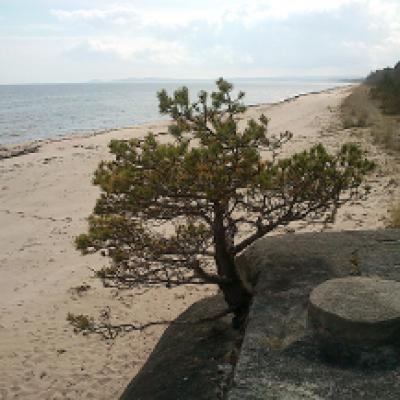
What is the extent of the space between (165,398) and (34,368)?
295 cm

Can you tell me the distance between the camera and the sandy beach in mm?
7465

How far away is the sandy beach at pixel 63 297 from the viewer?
7.46m

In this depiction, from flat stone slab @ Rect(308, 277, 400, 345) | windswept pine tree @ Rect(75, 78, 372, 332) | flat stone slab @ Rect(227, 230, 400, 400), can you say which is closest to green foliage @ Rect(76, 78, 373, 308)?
windswept pine tree @ Rect(75, 78, 372, 332)

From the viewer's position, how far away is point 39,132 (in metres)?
50.6

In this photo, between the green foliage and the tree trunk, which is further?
the tree trunk

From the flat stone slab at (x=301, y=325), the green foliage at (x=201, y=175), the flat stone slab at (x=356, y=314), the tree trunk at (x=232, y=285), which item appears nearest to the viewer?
the flat stone slab at (x=301, y=325)

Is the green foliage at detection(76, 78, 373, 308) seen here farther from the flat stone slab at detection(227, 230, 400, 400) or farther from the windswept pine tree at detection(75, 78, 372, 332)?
the flat stone slab at detection(227, 230, 400, 400)

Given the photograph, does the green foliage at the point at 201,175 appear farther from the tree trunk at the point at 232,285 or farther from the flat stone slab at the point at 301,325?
the flat stone slab at the point at 301,325

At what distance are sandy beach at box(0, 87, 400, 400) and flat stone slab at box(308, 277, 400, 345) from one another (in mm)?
3309

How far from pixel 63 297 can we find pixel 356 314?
253 inches

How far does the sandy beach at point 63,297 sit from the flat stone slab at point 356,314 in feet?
10.9

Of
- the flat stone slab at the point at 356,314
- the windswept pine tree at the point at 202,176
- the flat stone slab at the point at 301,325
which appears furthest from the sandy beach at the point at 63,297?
the flat stone slab at the point at 356,314

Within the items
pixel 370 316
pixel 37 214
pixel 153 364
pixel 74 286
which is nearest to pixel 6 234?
pixel 37 214

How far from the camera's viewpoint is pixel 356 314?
490cm
